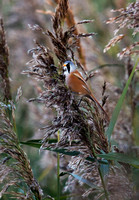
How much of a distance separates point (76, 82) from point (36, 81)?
41.5 inches

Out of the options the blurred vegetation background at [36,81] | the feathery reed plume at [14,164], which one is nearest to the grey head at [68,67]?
the blurred vegetation background at [36,81]

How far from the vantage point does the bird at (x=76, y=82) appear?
1.46 meters

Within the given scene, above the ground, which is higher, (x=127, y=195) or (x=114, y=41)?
(x=114, y=41)

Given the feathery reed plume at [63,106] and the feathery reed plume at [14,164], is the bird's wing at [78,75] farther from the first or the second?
the feathery reed plume at [14,164]

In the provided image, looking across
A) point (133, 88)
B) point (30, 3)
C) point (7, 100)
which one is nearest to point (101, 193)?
point (7, 100)

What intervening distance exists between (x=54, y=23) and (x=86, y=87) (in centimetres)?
39

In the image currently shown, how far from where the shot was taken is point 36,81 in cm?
262

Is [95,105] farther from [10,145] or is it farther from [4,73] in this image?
[4,73]

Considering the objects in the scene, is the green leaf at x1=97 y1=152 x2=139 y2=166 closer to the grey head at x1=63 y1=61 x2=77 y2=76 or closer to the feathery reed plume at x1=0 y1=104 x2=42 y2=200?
the feathery reed plume at x1=0 y1=104 x2=42 y2=200

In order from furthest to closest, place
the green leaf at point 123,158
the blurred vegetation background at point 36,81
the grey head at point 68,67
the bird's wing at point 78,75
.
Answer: the blurred vegetation background at point 36,81 → the bird's wing at point 78,75 → the grey head at point 68,67 → the green leaf at point 123,158

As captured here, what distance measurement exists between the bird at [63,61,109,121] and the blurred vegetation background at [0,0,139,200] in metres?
0.22

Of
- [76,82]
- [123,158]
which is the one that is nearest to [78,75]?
[76,82]

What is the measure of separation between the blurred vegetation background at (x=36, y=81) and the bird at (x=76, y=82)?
0.71 ft

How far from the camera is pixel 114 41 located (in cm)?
164
